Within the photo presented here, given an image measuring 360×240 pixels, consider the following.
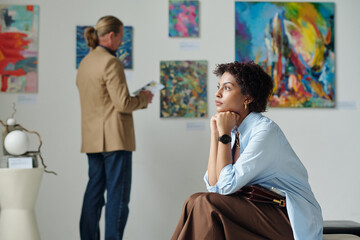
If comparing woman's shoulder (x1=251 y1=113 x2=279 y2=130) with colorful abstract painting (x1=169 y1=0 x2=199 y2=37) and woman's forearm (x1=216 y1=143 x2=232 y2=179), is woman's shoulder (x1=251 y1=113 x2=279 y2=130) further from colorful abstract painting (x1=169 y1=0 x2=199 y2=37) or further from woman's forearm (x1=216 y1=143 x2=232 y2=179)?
colorful abstract painting (x1=169 y1=0 x2=199 y2=37)

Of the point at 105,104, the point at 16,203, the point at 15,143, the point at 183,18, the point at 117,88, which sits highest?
the point at 183,18

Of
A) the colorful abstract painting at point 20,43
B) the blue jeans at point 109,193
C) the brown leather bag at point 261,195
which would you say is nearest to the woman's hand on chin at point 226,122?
the brown leather bag at point 261,195

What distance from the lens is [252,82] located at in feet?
7.55

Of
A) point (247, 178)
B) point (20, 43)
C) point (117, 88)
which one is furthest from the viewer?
point (20, 43)

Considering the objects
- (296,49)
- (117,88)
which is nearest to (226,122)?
(117,88)

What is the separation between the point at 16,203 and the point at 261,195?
184cm

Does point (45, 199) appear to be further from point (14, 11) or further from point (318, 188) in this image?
point (318, 188)

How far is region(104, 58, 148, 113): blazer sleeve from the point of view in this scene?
3.26 meters

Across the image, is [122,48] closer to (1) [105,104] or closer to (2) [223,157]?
(1) [105,104]

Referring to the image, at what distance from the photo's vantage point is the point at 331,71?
4352 millimetres

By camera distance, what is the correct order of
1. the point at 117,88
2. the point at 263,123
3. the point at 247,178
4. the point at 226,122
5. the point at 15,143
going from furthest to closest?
the point at 117,88 → the point at 15,143 → the point at 226,122 → the point at 263,123 → the point at 247,178

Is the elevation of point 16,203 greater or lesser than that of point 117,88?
lesser

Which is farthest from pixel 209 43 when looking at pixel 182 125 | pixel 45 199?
pixel 45 199

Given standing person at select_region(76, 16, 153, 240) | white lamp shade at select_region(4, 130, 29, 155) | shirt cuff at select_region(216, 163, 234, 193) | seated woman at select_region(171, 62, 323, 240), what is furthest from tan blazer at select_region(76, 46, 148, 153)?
shirt cuff at select_region(216, 163, 234, 193)
